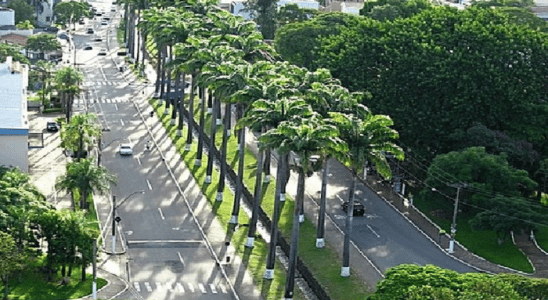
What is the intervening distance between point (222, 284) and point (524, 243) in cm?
3110

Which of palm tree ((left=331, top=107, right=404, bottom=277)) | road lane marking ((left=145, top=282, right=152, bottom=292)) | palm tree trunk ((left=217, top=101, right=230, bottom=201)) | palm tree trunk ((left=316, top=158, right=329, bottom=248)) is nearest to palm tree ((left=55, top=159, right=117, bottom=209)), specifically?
palm tree trunk ((left=217, top=101, right=230, bottom=201))

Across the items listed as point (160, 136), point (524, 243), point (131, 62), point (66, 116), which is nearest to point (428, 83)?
point (524, 243)

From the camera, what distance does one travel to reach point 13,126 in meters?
117

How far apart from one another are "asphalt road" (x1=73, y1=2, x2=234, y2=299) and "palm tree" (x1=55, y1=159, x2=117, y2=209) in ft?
10.6

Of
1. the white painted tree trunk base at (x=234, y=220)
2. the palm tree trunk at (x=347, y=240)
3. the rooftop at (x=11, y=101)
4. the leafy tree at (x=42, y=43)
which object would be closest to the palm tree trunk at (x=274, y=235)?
the palm tree trunk at (x=347, y=240)

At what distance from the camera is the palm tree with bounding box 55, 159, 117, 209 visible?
107m

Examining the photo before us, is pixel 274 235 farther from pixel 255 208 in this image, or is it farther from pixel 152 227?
pixel 152 227

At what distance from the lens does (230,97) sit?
10562 cm

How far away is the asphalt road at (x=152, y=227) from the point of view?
94.0 metres

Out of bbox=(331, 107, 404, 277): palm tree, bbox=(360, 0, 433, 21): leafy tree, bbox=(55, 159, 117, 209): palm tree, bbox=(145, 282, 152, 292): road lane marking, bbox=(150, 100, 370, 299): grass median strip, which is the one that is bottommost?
bbox=(145, 282, 152, 292): road lane marking

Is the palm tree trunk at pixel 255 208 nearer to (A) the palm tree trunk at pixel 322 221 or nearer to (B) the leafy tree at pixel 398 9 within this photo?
(A) the palm tree trunk at pixel 322 221

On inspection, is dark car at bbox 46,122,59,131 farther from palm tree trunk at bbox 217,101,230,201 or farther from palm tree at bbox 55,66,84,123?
palm tree trunk at bbox 217,101,230,201

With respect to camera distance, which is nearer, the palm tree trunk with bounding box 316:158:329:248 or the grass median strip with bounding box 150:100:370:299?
the grass median strip with bounding box 150:100:370:299

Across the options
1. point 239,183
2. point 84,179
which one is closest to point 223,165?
point 239,183
